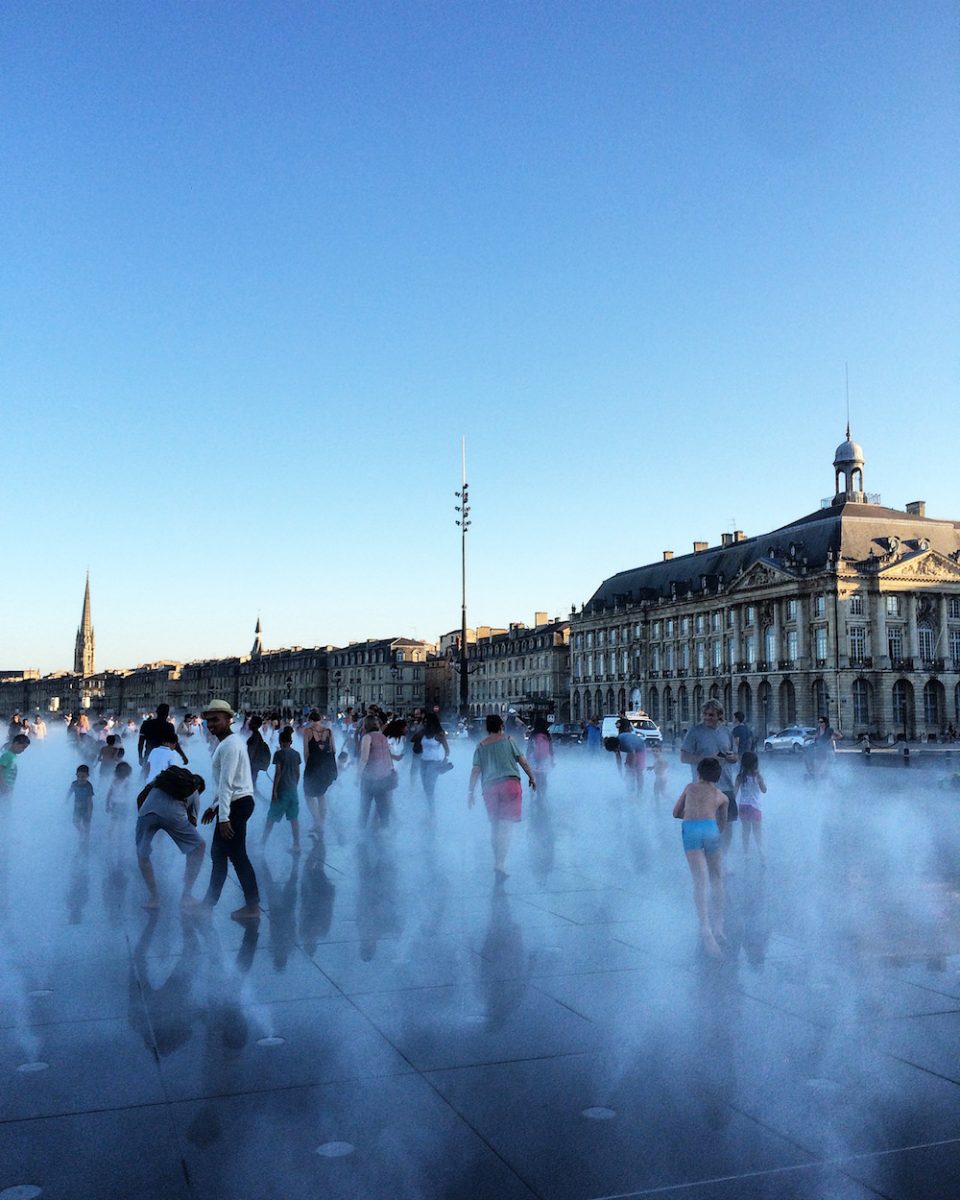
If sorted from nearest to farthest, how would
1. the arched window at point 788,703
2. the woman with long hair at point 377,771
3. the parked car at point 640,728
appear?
the woman with long hair at point 377,771
the parked car at point 640,728
the arched window at point 788,703

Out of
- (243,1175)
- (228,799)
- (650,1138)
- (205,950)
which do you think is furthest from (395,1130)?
(228,799)

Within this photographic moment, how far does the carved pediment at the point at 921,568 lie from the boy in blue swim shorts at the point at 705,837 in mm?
73843

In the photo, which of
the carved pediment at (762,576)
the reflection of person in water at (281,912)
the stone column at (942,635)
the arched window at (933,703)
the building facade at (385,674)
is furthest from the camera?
the building facade at (385,674)

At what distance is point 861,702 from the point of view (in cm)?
7781

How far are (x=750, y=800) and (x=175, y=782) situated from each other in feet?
22.7

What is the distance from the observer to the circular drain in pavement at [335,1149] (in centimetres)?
448

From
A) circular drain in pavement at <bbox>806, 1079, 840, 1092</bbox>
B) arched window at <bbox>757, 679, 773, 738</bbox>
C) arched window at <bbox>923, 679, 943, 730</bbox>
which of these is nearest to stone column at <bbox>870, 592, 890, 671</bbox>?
arched window at <bbox>923, 679, 943, 730</bbox>

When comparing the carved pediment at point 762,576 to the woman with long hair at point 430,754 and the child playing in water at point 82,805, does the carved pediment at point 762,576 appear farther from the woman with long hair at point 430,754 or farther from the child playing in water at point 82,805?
the child playing in water at point 82,805

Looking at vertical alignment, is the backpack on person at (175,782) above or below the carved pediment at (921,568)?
below

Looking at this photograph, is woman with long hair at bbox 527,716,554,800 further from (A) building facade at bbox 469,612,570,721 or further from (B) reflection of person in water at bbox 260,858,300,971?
(A) building facade at bbox 469,612,570,721

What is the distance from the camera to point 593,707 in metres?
114

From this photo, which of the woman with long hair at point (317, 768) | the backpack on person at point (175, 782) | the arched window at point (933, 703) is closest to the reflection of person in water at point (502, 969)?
the backpack on person at point (175, 782)

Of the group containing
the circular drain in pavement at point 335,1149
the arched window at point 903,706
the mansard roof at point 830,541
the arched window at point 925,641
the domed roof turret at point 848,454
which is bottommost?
the circular drain in pavement at point 335,1149

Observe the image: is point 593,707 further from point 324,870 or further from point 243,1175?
point 243,1175
